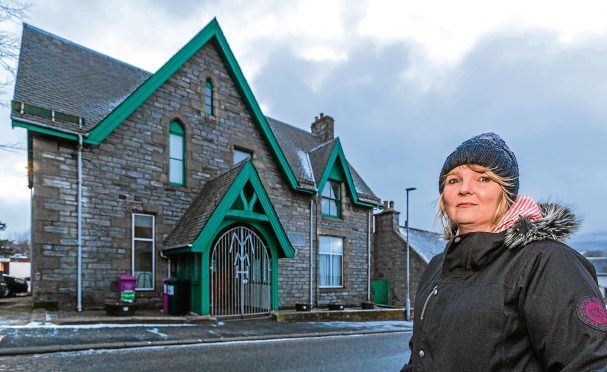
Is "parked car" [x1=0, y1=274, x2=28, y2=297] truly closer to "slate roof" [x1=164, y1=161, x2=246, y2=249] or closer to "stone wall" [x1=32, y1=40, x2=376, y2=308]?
"stone wall" [x1=32, y1=40, x2=376, y2=308]

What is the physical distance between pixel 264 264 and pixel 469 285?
12.1m

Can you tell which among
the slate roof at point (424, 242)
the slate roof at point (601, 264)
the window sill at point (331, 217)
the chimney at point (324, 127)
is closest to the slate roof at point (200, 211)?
the window sill at point (331, 217)

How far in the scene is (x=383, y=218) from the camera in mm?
22484

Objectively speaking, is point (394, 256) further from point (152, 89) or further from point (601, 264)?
point (601, 264)

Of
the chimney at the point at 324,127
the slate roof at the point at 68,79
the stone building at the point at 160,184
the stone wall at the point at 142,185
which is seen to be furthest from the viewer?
the chimney at the point at 324,127

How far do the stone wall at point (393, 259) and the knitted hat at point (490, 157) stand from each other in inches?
778

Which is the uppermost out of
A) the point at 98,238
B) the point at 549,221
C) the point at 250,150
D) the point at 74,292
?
the point at 250,150

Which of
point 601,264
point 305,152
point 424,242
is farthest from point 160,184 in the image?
point 601,264

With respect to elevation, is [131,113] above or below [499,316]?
above

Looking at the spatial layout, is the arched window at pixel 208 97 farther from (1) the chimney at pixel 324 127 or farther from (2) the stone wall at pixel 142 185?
(1) the chimney at pixel 324 127

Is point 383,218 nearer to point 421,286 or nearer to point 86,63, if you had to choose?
point 86,63

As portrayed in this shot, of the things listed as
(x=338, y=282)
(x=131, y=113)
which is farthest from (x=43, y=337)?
(x=338, y=282)

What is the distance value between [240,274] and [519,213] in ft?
38.9

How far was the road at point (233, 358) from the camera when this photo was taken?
5.84m
